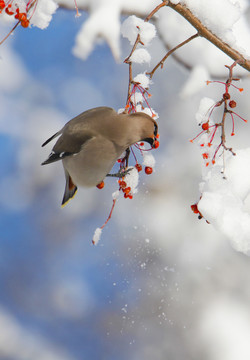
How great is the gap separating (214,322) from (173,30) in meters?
2.49

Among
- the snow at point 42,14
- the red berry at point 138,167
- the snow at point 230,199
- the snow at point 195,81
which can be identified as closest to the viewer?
the snow at point 230,199

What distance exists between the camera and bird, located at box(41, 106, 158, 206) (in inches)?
63.7

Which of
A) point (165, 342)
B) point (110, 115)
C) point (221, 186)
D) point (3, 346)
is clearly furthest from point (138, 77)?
point (3, 346)

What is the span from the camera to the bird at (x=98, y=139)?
5.31 ft

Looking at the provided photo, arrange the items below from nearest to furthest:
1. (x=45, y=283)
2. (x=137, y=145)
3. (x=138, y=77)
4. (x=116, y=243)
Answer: (x=138, y=77) → (x=137, y=145) → (x=116, y=243) → (x=45, y=283)

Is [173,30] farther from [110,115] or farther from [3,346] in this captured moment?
[3,346]

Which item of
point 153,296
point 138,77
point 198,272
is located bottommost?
point 138,77

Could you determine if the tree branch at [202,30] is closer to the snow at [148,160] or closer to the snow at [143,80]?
the snow at [143,80]

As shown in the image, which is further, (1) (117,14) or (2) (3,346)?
(2) (3,346)

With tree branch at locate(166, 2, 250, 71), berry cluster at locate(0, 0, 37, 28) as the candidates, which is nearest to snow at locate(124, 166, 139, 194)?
tree branch at locate(166, 2, 250, 71)

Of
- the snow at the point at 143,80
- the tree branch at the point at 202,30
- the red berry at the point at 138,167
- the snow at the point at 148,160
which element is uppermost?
the tree branch at the point at 202,30

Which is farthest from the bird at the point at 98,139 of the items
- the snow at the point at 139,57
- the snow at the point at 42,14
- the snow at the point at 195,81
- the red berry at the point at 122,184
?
the snow at the point at 195,81

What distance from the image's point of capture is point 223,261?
3.94 m

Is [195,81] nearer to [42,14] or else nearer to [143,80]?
[42,14]
